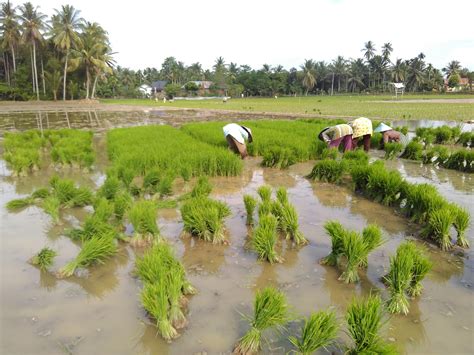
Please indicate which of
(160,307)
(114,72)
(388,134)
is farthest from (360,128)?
(114,72)

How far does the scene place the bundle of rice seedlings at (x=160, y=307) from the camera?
94.5 inches

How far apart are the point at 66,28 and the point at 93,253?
35.8 meters

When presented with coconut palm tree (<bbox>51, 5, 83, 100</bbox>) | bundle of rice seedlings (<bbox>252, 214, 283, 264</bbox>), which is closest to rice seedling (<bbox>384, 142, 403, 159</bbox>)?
bundle of rice seedlings (<bbox>252, 214, 283, 264</bbox>)

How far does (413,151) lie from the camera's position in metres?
8.73

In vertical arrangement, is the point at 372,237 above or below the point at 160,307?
above

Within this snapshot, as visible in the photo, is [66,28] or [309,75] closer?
[66,28]

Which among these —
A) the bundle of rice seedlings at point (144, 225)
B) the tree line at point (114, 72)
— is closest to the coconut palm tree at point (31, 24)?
the tree line at point (114, 72)

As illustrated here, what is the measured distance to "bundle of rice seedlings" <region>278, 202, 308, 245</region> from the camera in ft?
13.1

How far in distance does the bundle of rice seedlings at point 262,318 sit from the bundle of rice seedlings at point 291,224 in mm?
1658

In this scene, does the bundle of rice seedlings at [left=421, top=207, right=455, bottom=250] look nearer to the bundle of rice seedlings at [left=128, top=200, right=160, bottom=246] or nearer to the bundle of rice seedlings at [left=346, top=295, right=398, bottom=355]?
the bundle of rice seedlings at [left=346, top=295, right=398, bottom=355]

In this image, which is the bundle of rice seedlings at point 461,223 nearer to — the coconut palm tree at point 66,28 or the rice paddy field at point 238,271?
the rice paddy field at point 238,271

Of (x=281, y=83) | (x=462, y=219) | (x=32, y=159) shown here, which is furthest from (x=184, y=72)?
(x=462, y=219)

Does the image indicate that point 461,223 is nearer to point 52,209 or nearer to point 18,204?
point 52,209

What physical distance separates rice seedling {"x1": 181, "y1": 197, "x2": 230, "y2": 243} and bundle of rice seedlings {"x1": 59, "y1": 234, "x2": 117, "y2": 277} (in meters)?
0.87
